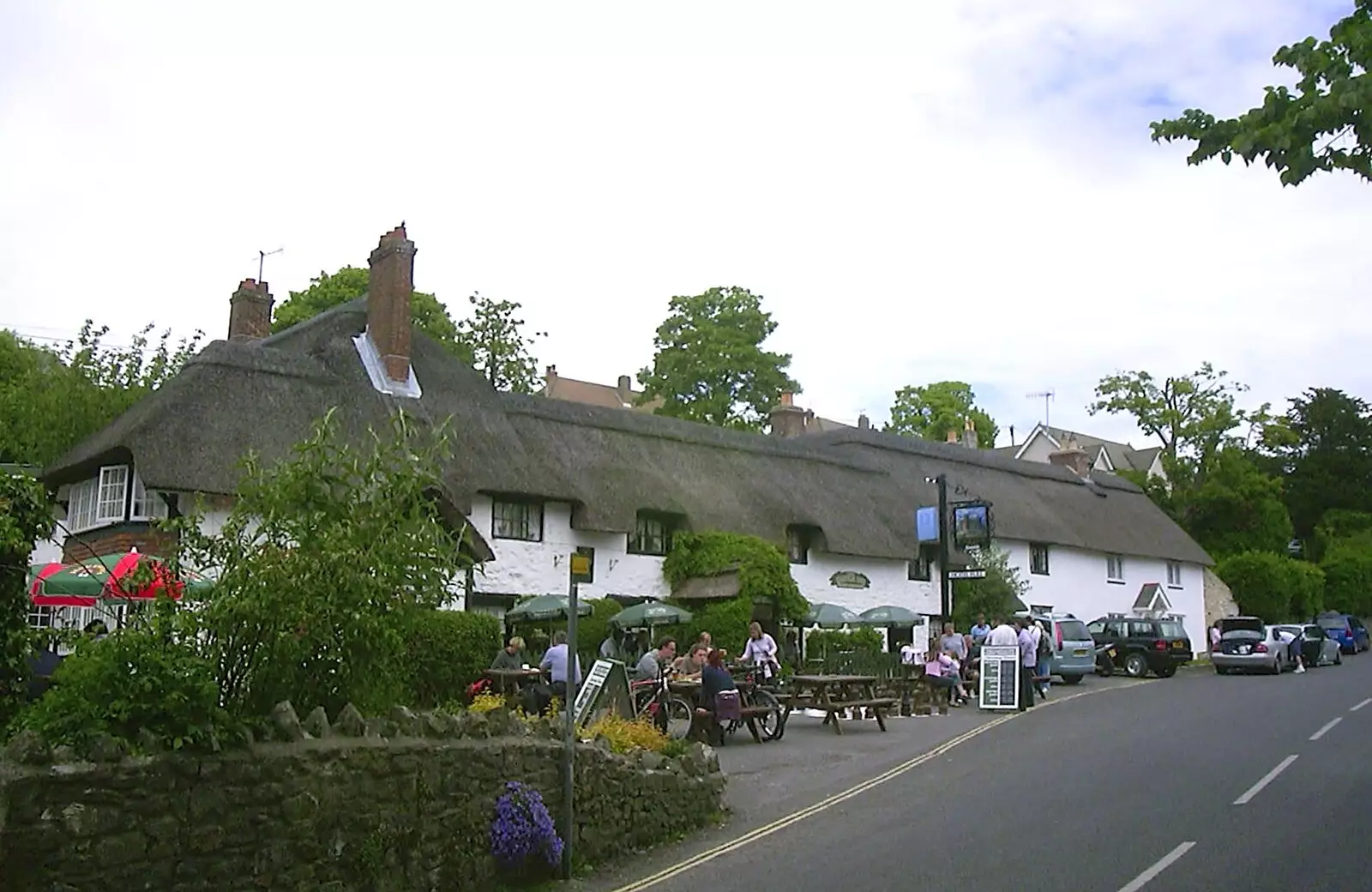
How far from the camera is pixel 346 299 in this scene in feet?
149

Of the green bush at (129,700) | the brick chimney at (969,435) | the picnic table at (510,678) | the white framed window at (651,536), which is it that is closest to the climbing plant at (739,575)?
the white framed window at (651,536)

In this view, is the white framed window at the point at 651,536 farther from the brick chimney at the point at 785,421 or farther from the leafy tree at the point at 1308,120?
the leafy tree at the point at 1308,120

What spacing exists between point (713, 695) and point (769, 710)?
4.30ft

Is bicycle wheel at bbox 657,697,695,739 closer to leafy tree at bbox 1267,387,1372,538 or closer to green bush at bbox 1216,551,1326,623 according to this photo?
green bush at bbox 1216,551,1326,623

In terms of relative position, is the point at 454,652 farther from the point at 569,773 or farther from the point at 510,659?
the point at 569,773

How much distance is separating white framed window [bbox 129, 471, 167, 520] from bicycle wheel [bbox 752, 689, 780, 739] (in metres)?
11.9

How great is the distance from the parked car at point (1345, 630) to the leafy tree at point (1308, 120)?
44.2 metres

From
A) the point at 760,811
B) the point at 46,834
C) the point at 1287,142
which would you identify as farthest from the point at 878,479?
the point at 46,834

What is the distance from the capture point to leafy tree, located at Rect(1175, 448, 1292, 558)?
56625 millimetres

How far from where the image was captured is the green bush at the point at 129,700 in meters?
7.71

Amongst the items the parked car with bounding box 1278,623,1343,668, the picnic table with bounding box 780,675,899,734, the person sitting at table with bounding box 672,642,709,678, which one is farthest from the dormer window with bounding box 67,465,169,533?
the parked car with bounding box 1278,623,1343,668

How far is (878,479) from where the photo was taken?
138 feet

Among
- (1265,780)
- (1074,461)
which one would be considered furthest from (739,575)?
(1074,461)

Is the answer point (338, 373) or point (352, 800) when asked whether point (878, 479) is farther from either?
point (352, 800)
